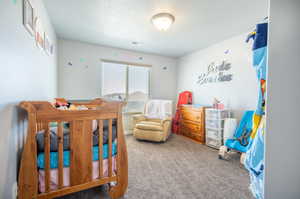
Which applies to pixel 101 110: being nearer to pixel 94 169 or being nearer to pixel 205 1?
pixel 94 169

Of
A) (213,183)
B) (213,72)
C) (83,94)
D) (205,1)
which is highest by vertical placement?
(205,1)

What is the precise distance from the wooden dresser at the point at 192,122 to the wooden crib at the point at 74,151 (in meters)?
2.25

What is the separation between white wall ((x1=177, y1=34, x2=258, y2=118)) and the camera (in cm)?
248

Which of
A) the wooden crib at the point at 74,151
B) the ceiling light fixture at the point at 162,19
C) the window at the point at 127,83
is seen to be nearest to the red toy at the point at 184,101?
the window at the point at 127,83

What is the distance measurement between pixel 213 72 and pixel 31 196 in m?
3.61

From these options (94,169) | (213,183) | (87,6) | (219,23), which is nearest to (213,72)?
(219,23)

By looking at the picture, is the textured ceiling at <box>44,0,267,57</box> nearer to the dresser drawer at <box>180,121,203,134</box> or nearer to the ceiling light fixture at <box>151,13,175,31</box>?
the ceiling light fixture at <box>151,13,175,31</box>

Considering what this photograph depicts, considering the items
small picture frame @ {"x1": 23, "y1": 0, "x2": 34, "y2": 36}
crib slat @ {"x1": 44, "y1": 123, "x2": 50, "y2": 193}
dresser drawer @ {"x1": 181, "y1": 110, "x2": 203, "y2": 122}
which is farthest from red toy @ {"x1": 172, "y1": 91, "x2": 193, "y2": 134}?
small picture frame @ {"x1": 23, "y1": 0, "x2": 34, "y2": 36}

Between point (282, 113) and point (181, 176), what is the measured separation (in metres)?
1.43

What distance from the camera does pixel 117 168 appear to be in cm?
128

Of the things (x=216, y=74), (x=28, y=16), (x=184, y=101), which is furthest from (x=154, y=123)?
(x=28, y=16)

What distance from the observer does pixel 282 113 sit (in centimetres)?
68

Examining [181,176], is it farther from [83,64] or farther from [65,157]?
[83,64]

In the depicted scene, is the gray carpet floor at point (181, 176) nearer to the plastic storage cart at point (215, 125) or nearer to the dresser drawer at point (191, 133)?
the plastic storage cart at point (215, 125)
